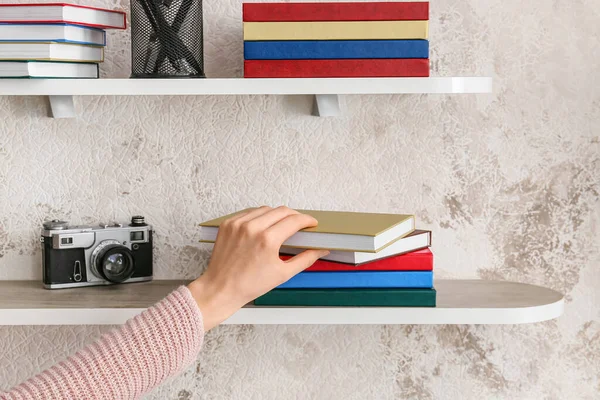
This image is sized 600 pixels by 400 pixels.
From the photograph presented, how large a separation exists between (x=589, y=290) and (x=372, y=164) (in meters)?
0.38

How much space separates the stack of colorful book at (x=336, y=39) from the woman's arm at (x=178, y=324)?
195mm

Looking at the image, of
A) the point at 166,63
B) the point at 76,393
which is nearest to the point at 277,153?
the point at 166,63

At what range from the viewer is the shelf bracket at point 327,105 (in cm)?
100

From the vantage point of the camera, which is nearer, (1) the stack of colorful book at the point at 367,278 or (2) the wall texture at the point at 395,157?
(1) the stack of colorful book at the point at 367,278

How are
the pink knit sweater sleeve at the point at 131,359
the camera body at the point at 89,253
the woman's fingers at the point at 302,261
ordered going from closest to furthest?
the pink knit sweater sleeve at the point at 131,359
the woman's fingers at the point at 302,261
the camera body at the point at 89,253

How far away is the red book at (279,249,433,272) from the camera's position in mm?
863

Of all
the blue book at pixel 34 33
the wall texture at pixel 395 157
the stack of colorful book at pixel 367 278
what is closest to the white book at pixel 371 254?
the stack of colorful book at pixel 367 278

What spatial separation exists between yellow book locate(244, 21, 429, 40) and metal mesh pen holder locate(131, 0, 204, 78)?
95 millimetres

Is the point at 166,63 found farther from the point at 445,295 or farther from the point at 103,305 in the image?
the point at 445,295

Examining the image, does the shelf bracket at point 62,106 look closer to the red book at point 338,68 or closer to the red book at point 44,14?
the red book at point 44,14

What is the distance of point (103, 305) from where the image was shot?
0.89 m

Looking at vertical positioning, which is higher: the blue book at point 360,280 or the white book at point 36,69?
the white book at point 36,69

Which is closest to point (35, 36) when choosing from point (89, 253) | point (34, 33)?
point (34, 33)

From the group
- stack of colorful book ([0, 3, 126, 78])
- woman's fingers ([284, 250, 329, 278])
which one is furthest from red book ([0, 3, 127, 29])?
woman's fingers ([284, 250, 329, 278])
